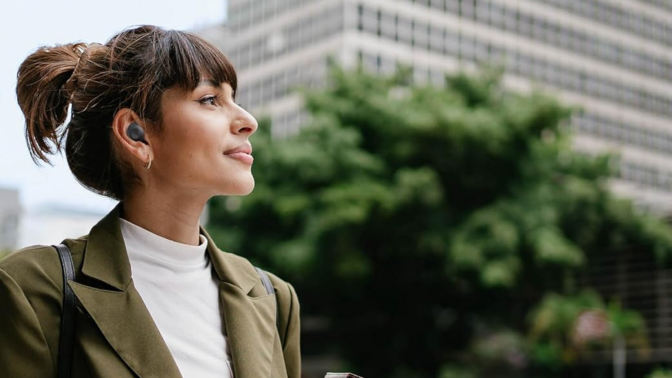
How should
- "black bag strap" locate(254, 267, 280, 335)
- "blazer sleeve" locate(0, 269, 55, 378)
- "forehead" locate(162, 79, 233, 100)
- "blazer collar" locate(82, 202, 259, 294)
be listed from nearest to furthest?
"blazer sleeve" locate(0, 269, 55, 378), "blazer collar" locate(82, 202, 259, 294), "forehead" locate(162, 79, 233, 100), "black bag strap" locate(254, 267, 280, 335)

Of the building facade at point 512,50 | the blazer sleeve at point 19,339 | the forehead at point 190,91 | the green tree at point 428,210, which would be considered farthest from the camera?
the building facade at point 512,50

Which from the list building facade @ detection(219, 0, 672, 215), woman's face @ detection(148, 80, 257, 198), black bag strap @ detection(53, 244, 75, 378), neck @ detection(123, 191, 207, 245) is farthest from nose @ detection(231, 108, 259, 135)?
building facade @ detection(219, 0, 672, 215)

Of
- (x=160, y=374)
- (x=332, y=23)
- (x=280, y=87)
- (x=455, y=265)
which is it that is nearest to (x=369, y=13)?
(x=332, y=23)

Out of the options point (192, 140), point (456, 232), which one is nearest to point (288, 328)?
point (192, 140)

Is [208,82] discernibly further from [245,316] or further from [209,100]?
[245,316]

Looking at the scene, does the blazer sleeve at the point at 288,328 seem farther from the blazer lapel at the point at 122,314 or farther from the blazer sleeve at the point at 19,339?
the blazer sleeve at the point at 19,339

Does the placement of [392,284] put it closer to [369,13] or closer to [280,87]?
[369,13]

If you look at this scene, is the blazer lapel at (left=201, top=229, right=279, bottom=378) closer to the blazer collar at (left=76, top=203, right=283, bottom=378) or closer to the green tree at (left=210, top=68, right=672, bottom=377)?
the blazer collar at (left=76, top=203, right=283, bottom=378)

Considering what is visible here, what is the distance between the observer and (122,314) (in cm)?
149

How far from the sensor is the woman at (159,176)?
5.10 feet

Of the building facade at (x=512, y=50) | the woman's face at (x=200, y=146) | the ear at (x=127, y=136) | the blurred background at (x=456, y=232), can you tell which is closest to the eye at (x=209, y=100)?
the woman's face at (x=200, y=146)

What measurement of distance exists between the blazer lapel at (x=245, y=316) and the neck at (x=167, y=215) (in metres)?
0.07

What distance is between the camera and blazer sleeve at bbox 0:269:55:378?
54.6 inches

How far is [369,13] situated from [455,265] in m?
20.1
